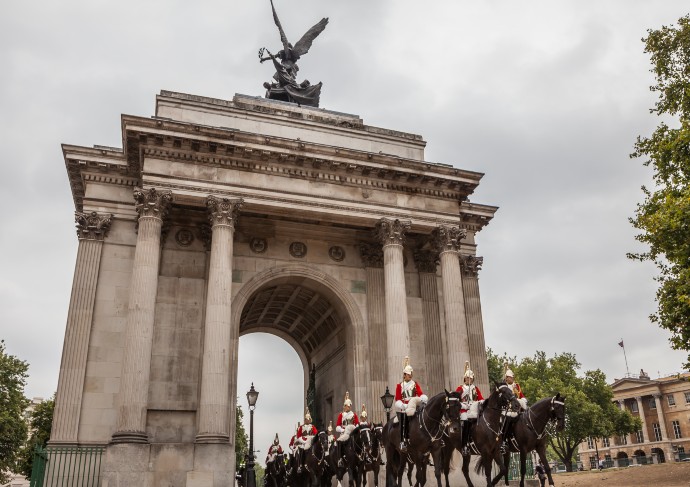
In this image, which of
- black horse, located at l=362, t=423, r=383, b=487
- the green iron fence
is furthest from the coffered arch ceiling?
black horse, located at l=362, t=423, r=383, b=487

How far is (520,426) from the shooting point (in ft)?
53.8

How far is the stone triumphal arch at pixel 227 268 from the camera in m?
23.6

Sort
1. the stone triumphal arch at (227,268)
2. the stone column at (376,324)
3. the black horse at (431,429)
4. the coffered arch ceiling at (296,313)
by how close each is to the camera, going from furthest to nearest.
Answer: the coffered arch ceiling at (296,313), the stone column at (376,324), the stone triumphal arch at (227,268), the black horse at (431,429)

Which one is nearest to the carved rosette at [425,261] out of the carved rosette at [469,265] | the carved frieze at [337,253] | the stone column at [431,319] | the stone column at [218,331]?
the stone column at [431,319]

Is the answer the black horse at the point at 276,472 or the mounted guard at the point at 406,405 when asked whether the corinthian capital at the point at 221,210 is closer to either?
→ the black horse at the point at 276,472

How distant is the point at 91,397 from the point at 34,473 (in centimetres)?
339

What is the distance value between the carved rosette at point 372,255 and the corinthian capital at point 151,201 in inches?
404

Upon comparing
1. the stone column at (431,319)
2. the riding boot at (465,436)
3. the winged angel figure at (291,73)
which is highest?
the winged angel figure at (291,73)

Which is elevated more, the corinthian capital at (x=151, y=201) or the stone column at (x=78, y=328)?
the corinthian capital at (x=151, y=201)

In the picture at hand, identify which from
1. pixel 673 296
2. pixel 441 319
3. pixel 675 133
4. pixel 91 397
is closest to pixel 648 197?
→ pixel 675 133

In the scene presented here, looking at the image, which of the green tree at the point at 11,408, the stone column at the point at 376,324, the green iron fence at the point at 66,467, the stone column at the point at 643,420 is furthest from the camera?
the stone column at the point at 643,420

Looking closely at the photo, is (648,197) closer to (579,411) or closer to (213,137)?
(213,137)

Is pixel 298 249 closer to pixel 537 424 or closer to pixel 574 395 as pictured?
pixel 537 424

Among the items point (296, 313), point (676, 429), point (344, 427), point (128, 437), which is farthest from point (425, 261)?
point (676, 429)
